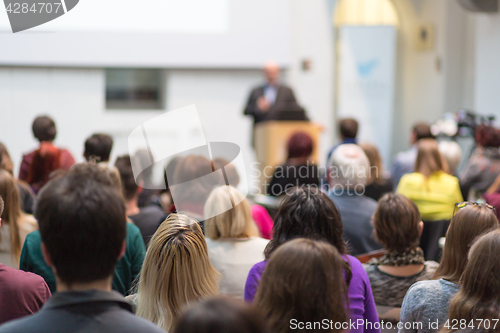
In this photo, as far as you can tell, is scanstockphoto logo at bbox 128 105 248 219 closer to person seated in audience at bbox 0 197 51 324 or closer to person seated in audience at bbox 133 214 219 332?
person seated in audience at bbox 133 214 219 332

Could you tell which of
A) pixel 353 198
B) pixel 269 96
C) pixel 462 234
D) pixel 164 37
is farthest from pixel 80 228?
pixel 164 37

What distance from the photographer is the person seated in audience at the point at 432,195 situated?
3219 millimetres

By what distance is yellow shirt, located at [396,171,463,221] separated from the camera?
322 centimetres

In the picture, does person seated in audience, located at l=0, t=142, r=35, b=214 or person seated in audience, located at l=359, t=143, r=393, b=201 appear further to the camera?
person seated in audience, located at l=359, t=143, r=393, b=201

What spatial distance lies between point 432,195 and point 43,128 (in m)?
2.67

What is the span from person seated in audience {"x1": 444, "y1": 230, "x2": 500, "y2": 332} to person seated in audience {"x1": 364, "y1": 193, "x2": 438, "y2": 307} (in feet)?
2.54

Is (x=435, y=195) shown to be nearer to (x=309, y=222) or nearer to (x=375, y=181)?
(x=375, y=181)

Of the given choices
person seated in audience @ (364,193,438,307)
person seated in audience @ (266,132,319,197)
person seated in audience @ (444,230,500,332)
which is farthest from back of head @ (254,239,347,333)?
person seated in audience @ (266,132,319,197)

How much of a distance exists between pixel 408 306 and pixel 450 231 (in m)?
0.32

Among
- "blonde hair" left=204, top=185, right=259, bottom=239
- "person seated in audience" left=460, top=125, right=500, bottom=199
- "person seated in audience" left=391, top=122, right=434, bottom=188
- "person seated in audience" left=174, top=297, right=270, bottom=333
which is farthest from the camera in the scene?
"person seated in audience" left=391, top=122, right=434, bottom=188

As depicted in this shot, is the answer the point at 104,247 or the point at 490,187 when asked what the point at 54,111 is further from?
the point at 104,247

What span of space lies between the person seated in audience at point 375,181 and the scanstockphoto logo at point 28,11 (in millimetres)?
2270

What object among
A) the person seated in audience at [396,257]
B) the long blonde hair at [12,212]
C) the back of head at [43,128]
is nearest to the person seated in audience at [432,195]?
the person seated in audience at [396,257]

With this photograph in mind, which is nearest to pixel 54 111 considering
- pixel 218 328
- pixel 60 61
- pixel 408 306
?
pixel 60 61
